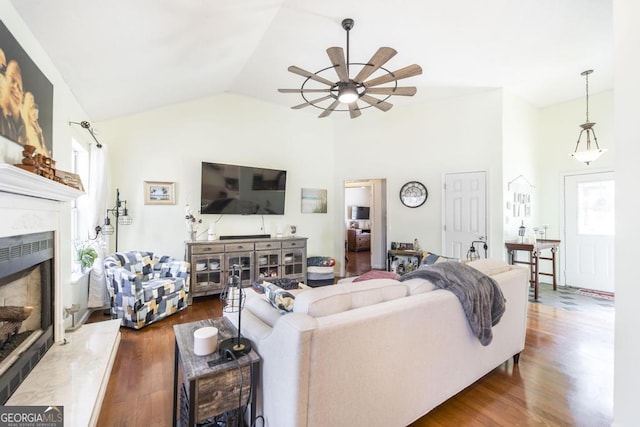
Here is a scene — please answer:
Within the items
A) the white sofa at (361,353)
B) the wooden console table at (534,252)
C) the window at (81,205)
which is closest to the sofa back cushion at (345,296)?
the white sofa at (361,353)

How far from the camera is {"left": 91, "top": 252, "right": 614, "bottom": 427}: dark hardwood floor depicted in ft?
6.02

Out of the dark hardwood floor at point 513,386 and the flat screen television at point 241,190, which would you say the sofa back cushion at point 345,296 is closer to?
the dark hardwood floor at point 513,386

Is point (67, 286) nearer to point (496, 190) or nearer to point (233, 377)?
point (233, 377)

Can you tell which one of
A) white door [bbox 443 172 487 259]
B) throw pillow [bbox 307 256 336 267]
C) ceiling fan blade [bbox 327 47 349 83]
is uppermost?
ceiling fan blade [bbox 327 47 349 83]

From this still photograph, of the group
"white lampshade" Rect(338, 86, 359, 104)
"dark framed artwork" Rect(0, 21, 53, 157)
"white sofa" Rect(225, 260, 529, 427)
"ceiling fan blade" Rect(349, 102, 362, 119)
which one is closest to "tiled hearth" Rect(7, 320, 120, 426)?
"white sofa" Rect(225, 260, 529, 427)

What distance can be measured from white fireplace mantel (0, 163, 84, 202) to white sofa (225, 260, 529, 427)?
1340 mm

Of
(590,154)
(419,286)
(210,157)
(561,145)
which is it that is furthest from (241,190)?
(561,145)

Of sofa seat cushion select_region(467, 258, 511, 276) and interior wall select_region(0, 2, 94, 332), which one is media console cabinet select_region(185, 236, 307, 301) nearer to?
interior wall select_region(0, 2, 94, 332)

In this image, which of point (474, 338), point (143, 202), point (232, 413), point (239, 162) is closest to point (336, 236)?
point (239, 162)

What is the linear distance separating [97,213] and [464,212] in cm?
528

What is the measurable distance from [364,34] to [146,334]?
3974 mm

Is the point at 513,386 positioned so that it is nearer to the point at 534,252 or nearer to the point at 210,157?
the point at 534,252

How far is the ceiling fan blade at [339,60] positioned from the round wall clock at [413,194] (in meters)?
3.13

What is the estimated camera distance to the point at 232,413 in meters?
1.59
